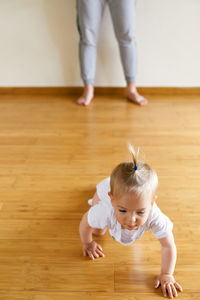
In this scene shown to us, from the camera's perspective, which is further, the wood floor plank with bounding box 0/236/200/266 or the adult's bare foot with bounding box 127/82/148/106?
the adult's bare foot with bounding box 127/82/148/106

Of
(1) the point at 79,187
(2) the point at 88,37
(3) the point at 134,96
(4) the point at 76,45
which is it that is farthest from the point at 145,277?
(4) the point at 76,45

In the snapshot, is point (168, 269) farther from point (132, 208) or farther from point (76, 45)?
point (76, 45)

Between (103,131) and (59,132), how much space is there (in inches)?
9.6

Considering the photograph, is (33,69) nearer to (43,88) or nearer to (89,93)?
(43,88)

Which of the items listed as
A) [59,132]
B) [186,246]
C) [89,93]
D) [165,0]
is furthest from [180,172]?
[165,0]

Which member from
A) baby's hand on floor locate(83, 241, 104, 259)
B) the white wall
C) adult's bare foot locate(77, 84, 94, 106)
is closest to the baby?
baby's hand on floor locate(83, 241, 104, 259)

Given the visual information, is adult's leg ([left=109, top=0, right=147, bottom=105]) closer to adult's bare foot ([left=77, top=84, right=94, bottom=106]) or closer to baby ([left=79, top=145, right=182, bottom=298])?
adult's bare foot ([left=77, top=84, right=94, bottom=106])

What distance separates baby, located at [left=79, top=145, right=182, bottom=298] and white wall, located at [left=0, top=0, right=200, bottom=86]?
1252mm

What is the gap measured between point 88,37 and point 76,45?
19cm

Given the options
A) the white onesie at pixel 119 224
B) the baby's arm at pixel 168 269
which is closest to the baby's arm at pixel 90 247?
the white onesie at pixel 119 224

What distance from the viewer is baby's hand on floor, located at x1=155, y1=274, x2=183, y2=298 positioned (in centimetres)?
89

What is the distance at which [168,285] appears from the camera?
0.90m

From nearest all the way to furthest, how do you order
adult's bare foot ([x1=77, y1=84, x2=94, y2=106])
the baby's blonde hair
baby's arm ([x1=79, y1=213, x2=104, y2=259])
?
the baby's blonde hair
baby's arm ([x1=79, y1=213, x2=104, y2=259])
adult's bare foot ([x1=77, y1=84, x2=94, y2=106])

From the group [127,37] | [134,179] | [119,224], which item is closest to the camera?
[134,179]
